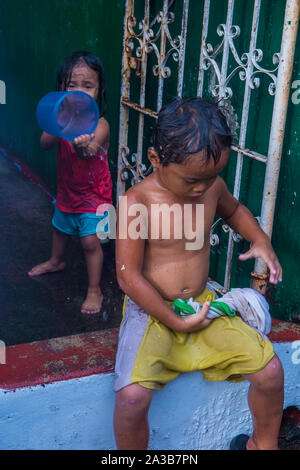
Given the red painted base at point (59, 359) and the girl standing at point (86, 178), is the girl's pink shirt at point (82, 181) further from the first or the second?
the red painted base at point (59, 359)

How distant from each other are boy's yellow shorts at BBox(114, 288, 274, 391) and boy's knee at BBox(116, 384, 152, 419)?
3 cm

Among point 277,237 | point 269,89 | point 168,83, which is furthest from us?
point 168,83

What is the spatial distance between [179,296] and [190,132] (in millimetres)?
651

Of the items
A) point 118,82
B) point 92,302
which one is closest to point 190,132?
point 92,302

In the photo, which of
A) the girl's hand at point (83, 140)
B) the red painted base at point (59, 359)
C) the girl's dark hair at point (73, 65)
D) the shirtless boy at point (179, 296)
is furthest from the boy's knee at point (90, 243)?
the shirtless boy at point (179, 296)

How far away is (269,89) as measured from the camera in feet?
7.95

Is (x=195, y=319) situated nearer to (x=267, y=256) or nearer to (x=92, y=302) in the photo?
(x=267, y=256)

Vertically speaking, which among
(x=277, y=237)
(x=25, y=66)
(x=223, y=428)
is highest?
(x=25, y=66)

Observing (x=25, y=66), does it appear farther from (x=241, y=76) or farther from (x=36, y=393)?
(x=36, y=393)

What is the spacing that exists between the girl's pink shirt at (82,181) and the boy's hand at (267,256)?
1.35 m

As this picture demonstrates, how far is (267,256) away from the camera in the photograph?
221cm

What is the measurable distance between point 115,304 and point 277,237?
1176 mm

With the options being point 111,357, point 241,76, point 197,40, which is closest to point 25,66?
point 197,40

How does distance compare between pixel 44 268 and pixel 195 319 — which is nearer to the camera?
pixel 195 319
